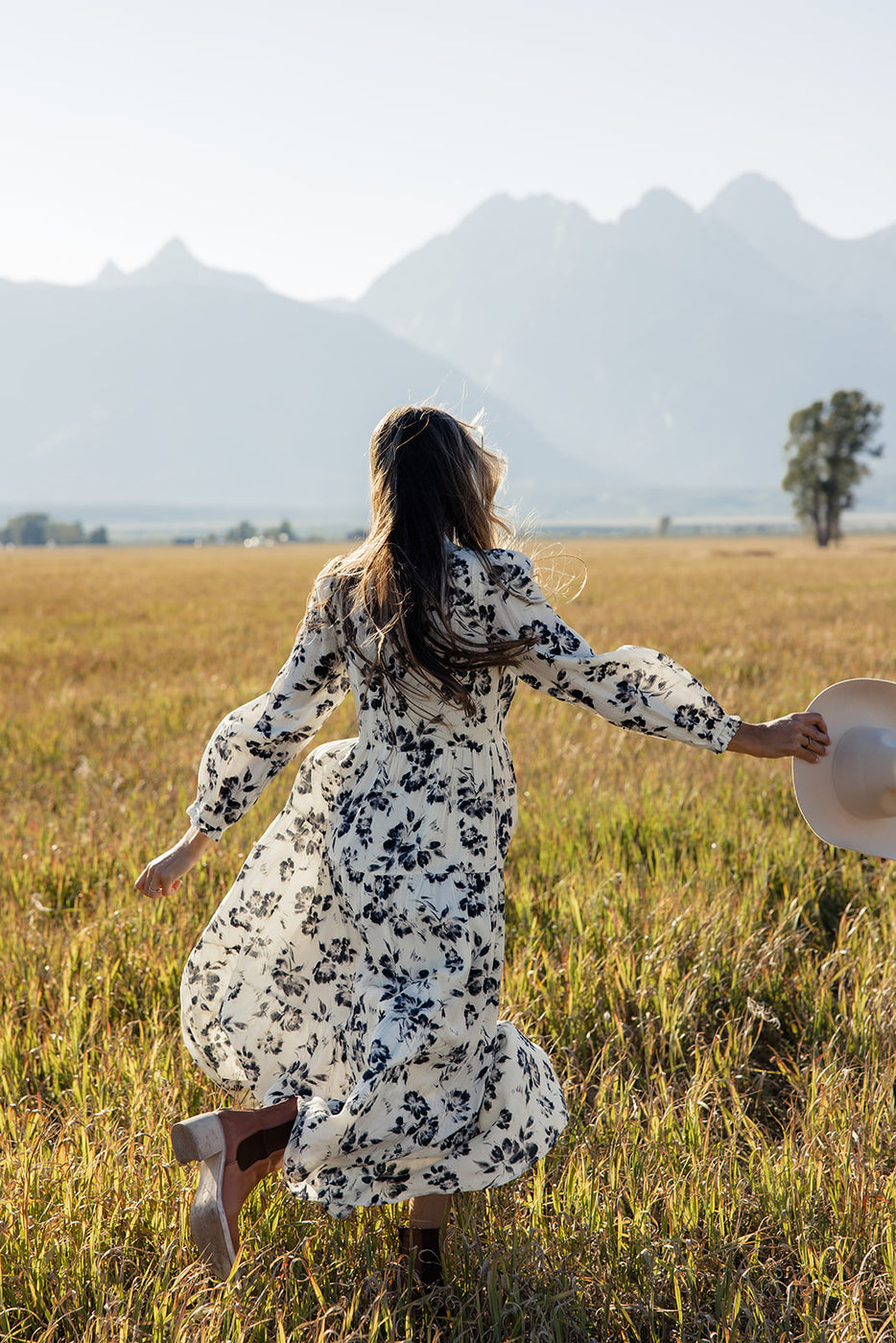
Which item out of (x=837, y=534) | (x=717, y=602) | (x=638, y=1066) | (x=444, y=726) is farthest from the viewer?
(x=837, y=534)

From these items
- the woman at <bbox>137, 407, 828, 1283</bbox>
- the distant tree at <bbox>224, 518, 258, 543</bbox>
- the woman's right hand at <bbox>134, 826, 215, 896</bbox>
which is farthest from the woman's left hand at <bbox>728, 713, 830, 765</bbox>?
the distant tree at <bbox>224, 518, 258, 543</bbox>

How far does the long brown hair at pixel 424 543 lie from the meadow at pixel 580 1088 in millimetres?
984

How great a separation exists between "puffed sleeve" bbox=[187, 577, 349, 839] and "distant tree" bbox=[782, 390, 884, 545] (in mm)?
62526

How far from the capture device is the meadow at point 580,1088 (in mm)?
2049

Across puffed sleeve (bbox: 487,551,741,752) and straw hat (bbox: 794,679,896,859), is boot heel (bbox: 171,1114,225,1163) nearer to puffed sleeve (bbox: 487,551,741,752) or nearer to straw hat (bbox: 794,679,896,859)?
puffed sleeve (bbox: 487,551,741,752)

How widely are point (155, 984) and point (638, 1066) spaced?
157 centimetres

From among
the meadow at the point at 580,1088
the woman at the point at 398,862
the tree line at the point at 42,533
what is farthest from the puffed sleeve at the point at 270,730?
the tree line at the point at 42,533

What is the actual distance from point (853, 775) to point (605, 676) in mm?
708

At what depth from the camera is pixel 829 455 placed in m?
61.9

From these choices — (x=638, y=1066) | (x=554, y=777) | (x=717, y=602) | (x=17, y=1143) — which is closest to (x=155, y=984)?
(x=17, y=1143)

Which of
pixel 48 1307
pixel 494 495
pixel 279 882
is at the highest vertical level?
pixel 494 495

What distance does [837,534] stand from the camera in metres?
64.7

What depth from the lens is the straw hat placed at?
2504 millimetres

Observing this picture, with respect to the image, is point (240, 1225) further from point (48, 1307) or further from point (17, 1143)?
point (17, 1143)
